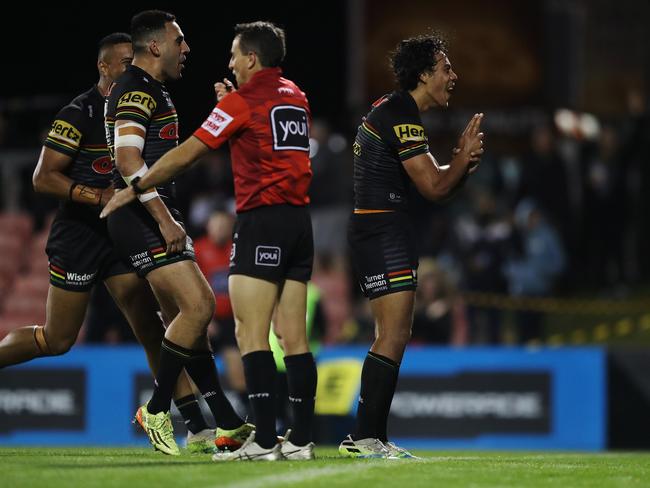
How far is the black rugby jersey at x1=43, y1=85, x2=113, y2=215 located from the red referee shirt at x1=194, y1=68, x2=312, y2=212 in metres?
1.32

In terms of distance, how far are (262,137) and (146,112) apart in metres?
0.82

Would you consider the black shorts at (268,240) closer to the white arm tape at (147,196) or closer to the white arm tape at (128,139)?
the white arm tape at (147,196)

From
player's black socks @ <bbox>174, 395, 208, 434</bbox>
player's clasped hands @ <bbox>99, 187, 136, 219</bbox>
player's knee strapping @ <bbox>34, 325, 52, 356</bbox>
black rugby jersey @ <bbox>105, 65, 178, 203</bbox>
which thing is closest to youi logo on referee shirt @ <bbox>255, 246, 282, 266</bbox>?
player's clasped hands @ <bbox>99, 187, 136, 219</bbox>

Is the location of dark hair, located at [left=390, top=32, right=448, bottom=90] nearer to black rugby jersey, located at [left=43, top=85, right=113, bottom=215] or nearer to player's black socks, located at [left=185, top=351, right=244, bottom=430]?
black rugby jersey, located at [left=43, top=85, right=113, bottom=215]

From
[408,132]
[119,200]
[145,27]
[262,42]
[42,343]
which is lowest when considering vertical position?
[42,343]

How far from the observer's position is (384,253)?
313 inches

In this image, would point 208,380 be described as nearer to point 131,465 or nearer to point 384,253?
point 131,465

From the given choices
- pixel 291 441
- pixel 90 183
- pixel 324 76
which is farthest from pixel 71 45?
pixel 291 441

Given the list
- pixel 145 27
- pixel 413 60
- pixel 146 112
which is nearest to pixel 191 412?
pixel 146 112

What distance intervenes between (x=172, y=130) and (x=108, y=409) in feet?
20.0

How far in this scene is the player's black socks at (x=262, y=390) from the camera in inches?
290

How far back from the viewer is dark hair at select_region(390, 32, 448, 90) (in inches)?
319

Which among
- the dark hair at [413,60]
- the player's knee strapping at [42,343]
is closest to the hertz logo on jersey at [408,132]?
the dark hair at [413,60]

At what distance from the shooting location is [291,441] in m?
7.65
